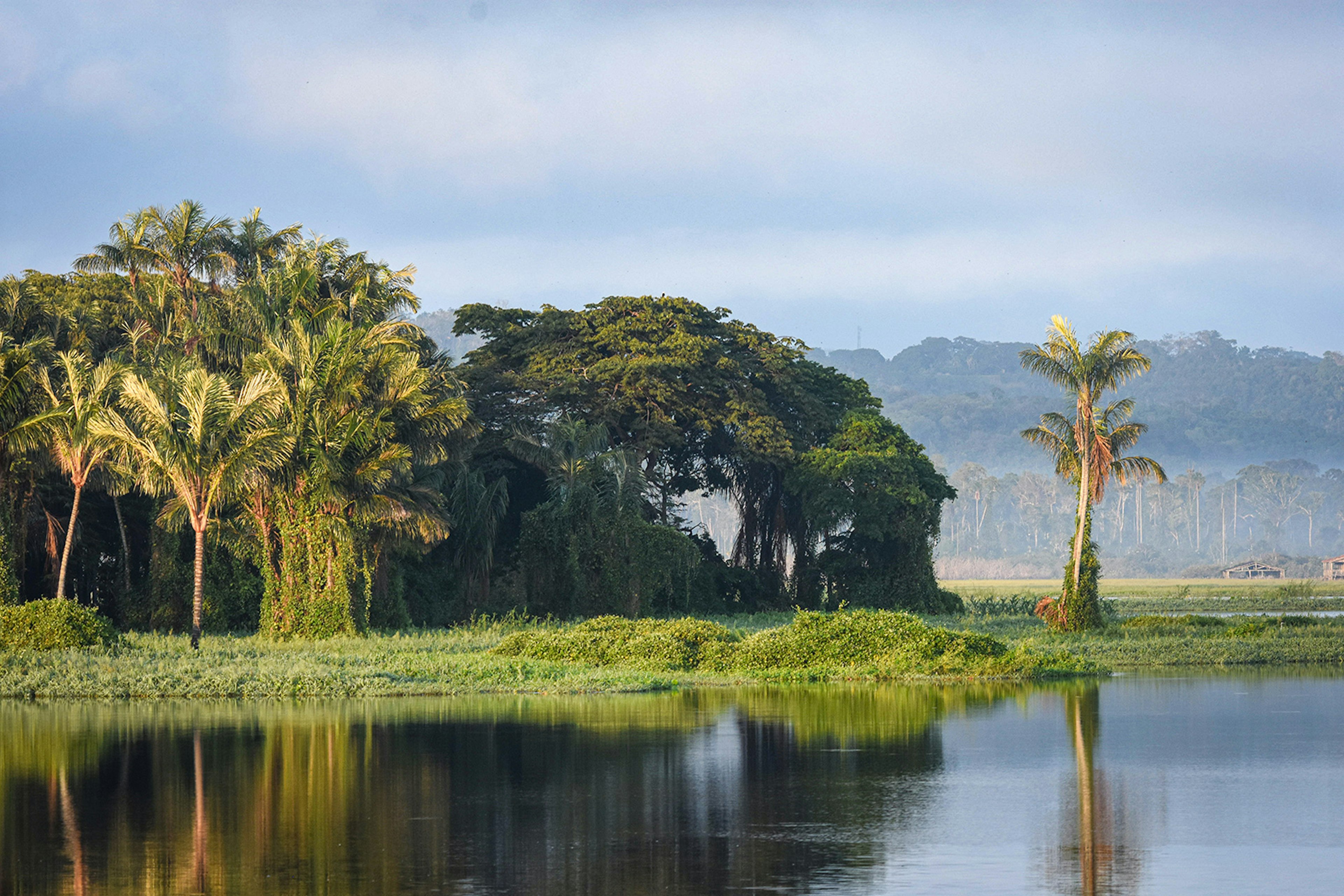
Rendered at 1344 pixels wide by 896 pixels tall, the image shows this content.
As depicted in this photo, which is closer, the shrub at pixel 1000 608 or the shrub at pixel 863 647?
the shrub at pixel 863 647

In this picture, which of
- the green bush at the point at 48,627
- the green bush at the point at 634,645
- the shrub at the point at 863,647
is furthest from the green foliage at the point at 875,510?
the green bush at the point at 48,627

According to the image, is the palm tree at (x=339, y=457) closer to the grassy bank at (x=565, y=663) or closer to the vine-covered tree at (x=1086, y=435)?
the grassy bank at (x=565, y=663)

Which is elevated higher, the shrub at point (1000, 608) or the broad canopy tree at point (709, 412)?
the broad canopy tree at point (709, 412)

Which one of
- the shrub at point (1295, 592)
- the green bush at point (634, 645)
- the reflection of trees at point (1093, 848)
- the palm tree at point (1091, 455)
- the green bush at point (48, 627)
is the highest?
the palm tree at point (1091, 455)

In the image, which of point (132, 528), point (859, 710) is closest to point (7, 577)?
point (132, 528)

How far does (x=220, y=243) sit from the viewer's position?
48.2 m

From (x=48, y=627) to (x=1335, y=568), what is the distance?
152195mm

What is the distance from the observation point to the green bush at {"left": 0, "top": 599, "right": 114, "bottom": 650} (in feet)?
104

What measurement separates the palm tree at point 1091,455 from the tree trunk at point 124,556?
26062 mm

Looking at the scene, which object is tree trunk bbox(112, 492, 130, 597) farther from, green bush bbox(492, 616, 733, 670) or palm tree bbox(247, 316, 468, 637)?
green bush bbox(492, 616, 733, 670)

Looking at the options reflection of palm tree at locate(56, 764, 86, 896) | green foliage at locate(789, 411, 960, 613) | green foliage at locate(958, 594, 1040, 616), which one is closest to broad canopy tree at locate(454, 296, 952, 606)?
green foliage at locate(789, 411, 960, 613)

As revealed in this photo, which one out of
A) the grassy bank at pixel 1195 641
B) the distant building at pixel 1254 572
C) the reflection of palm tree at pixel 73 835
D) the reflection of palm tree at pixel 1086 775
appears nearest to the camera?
the reflection of palm tree at pixel 73 835

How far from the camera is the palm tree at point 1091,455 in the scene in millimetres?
42250

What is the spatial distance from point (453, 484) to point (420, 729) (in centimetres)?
2962
